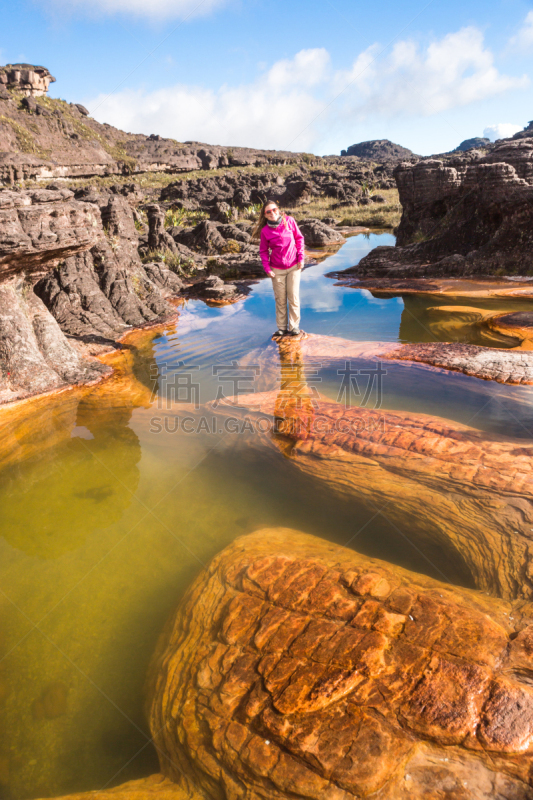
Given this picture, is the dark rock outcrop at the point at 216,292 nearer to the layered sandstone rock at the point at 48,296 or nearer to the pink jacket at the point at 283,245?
the layered sandstone rock at the point at 48,296

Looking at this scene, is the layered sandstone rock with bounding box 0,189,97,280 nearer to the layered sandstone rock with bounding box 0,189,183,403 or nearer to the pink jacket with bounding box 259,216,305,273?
the layered sandstone rock with bounding box 0,189,183,403

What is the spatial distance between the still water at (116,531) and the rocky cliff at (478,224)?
533 centimetres

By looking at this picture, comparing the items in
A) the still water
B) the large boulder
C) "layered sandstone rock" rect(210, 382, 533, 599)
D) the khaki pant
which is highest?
the large boulder

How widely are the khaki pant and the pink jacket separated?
0.12 metres

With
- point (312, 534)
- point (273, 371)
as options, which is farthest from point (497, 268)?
point (312, 534)

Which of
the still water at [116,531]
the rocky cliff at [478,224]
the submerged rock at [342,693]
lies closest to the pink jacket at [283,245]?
the still water at [116,531]

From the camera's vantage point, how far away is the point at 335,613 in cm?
200

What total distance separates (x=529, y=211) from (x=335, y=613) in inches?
433

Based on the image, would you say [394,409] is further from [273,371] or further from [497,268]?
[497,268]

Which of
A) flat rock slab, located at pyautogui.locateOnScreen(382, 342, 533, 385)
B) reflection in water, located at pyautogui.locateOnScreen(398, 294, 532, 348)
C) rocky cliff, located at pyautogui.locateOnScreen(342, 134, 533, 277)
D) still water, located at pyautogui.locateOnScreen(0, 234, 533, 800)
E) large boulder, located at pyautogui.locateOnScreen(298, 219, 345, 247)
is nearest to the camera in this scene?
still water, located at pyautogui.locateOnScreen(0, 234, 533, 800)

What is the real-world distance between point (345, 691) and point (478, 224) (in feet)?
38.9

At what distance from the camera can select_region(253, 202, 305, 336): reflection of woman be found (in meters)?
5.98

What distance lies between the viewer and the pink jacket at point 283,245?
606cm

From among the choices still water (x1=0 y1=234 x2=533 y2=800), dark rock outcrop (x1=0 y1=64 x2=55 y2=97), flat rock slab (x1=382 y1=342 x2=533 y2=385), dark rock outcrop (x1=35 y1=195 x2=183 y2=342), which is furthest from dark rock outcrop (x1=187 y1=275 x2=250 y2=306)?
dark rock outcrop (x1=0 y1=64 x2=55 y2=97)
